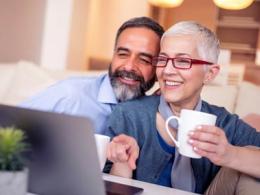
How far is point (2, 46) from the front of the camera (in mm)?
2719

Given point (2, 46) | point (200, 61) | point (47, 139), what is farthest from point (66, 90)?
point (2, 46)

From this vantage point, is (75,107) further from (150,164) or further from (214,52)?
(214,52)

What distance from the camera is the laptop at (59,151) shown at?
1.86 feet

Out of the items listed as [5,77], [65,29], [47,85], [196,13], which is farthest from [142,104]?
[196,13]

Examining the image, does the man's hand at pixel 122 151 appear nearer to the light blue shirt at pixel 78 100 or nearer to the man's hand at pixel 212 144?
the man's hand at pixel 212 144

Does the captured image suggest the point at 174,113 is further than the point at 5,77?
No

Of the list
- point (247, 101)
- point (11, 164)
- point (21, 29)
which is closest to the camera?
point (11, 164)

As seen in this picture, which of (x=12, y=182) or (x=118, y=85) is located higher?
(x=118, y=85)

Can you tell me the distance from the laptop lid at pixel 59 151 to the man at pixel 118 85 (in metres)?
0.67

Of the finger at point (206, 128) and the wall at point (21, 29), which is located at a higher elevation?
the wall at point (21, 29)

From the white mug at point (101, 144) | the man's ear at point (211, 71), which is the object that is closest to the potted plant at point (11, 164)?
the white mug at point (101, 144)

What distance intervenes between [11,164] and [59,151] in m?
0.09

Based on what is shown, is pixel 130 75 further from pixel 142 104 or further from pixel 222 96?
pixel 222 96

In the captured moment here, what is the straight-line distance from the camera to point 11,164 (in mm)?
517
